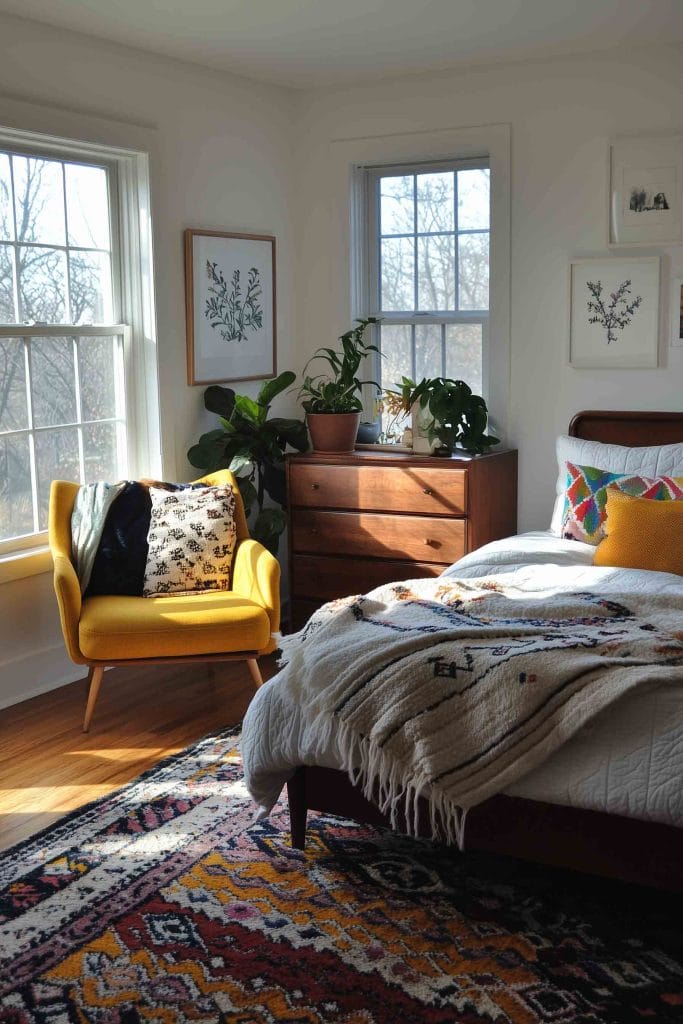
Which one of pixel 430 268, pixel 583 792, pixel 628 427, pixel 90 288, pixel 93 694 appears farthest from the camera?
pixel 430 268

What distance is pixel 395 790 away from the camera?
2.71 meters

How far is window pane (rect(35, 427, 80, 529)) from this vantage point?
438 cm

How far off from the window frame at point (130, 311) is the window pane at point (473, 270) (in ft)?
4.86

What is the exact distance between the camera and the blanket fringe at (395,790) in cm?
263

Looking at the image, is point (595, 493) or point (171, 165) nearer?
point (595, 493)

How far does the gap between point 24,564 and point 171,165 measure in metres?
1.83

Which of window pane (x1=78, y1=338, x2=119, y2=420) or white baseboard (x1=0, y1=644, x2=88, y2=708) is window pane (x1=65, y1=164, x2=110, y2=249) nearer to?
window pane (x1=78, y1=338, x2=119, y2=420)

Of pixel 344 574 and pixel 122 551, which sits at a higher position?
pixel 122 551

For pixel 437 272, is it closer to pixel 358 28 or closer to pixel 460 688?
pixel 358 28

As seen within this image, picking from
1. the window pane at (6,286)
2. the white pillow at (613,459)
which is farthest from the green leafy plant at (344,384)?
the window pane at (6,286)

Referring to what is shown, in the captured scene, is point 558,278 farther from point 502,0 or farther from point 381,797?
point 381,797

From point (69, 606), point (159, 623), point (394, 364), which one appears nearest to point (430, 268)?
point (394, 364)

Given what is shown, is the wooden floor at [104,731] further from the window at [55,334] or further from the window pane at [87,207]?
the window pane at [87,207]

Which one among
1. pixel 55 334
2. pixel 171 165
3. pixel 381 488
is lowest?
pixel 381 488
